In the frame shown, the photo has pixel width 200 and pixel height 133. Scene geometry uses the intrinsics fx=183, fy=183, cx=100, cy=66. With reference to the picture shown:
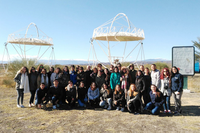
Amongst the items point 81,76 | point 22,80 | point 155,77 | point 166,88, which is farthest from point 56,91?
point 166,88

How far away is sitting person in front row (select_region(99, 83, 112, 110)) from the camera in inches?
269

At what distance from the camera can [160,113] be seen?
6188mm

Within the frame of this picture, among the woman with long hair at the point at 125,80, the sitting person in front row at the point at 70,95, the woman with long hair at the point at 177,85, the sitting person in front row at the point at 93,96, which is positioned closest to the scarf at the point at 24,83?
the sitting person in front row at the point at 70,95

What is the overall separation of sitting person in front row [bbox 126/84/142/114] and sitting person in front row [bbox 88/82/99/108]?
138 cm

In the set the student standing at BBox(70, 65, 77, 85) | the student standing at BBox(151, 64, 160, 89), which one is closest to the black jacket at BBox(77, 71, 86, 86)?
the student standing at BBox(70, 65, 77, 85)

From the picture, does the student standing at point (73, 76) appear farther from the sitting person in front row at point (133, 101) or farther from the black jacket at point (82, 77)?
the sitting person in front row at point (133, 101)

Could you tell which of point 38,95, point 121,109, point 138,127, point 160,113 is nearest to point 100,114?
point 121,109

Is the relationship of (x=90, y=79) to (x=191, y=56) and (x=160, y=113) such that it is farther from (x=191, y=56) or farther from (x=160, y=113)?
(x=191, y=56)

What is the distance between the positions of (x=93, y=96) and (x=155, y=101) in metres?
2.34

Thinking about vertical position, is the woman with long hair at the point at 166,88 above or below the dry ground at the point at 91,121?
above

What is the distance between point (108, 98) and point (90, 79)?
1.29 metres

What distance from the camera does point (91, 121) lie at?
17.6 feet

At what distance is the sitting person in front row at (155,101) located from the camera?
5.94 metres

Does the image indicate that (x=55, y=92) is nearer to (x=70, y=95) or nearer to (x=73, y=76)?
(x=70, y=95)
